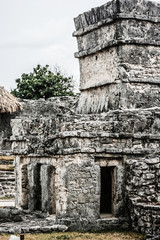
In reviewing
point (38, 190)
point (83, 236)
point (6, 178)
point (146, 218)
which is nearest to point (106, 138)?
point (146, 218)

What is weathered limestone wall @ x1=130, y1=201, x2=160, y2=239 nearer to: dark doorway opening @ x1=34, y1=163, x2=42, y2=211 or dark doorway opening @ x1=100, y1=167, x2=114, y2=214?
dark doorway opening @ x1=100, y1=167, x2=114, y2=214

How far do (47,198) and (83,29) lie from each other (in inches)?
200

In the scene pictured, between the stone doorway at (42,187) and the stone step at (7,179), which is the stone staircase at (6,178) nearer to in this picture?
the stone step at (7,179)

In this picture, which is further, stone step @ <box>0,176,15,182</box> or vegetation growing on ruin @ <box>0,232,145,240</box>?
stone step @ <box>0,176,15,182</box>

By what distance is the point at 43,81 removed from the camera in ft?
87.2

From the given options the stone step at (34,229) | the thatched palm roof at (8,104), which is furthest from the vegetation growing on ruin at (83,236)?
the thatched palm roof at (8,104)

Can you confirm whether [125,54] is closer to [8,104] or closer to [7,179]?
[7,179]

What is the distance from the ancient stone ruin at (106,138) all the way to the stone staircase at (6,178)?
12.5 ft

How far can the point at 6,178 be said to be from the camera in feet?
59.9

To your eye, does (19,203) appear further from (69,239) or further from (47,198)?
(69,239)

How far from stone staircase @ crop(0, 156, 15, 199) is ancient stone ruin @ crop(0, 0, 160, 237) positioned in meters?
3.82

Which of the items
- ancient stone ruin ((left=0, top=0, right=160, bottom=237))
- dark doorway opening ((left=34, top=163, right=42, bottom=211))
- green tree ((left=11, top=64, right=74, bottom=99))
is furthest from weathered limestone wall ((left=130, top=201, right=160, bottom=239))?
green tree ((left=11, top=64, right=74, bottom=99))

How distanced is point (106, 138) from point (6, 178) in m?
7.51

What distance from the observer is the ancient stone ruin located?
1136cm
